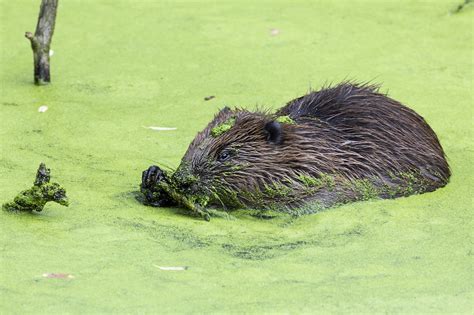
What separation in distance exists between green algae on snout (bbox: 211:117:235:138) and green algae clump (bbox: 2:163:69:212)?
0.94 metres

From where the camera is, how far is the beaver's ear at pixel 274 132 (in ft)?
19.1

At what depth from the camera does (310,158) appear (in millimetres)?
5848

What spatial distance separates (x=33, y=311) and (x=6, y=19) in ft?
16.2

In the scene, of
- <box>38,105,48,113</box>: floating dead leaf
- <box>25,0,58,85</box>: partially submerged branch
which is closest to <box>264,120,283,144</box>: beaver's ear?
<box>38,105,48,113</box>: floating dead leaf

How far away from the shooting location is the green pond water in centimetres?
446

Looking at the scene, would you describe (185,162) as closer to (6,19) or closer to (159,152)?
(159,152)

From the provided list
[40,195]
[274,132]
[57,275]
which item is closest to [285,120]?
[274,132]

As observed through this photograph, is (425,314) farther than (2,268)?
No

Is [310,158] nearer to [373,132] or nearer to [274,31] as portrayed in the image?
[373,132]

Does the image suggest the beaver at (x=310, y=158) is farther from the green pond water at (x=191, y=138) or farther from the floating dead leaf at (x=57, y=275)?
the floating dead leaf at (x=57, y=275)

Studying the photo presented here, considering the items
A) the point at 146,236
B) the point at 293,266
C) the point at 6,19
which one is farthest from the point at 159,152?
the point at 6,19

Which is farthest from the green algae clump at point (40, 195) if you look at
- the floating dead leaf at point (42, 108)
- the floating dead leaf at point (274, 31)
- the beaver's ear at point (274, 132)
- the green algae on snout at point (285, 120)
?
the floating dead leaf at point (274, 31)

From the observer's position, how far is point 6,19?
8.67 metres

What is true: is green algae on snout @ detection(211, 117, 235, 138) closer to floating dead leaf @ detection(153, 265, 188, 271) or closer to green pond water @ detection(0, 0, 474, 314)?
green pond water @ detection(0, 0, 474, 314)
